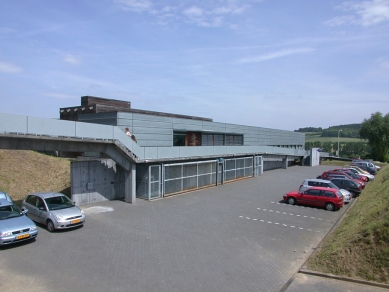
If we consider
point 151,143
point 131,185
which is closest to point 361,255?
point 131,185

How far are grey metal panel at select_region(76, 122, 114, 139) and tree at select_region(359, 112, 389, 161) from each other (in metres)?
72.0

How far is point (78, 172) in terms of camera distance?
18.7 m

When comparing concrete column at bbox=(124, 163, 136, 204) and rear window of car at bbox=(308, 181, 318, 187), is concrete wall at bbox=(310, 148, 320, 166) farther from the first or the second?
concrete column at bbox=(124, 163, 136, 204)

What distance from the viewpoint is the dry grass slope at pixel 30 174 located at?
22484 mm

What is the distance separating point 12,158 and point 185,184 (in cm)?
1584

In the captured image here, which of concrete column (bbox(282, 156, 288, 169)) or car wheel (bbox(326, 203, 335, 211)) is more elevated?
concrete column (bbox(282, 156, 288, 169))

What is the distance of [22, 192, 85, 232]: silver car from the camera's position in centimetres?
1345

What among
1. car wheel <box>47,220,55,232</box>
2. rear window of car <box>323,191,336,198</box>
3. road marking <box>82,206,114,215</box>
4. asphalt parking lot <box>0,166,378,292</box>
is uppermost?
rear window of car <box>323,191,336,198</box>

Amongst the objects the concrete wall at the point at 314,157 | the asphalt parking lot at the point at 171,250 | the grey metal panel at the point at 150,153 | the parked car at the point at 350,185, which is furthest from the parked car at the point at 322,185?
the concrete wall at the point at 314,157

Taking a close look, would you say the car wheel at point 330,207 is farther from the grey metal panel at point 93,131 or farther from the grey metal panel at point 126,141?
the grey metal panel at point 93,131

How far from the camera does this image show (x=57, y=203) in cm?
1445

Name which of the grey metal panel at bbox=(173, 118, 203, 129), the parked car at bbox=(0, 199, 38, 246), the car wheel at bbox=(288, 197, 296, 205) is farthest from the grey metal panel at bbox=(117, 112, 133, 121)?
the car wheel at bbox=(288, 197, 296, 205)

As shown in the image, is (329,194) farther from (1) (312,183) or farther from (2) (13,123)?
(2) (13,123)

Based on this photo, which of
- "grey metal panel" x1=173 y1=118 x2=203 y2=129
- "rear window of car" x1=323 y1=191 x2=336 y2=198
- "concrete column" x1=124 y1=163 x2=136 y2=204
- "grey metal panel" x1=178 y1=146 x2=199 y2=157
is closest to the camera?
"rear window of car" x1=323 y1=191 x2=336 y2=198
